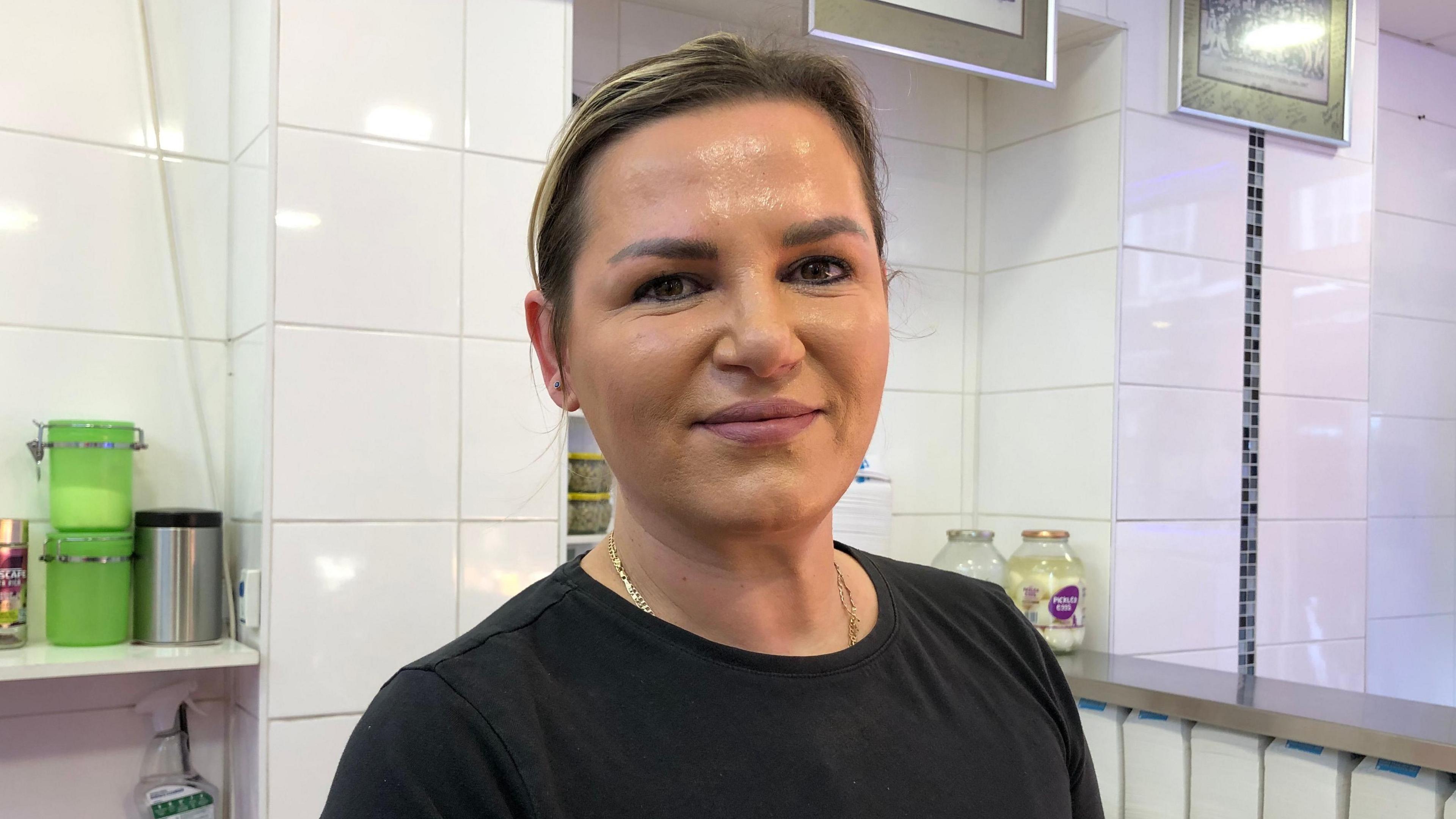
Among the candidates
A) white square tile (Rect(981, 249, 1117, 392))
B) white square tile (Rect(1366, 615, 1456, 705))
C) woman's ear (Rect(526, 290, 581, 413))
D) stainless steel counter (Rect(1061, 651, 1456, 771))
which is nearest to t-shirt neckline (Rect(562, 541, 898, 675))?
woman's ear (Rect(526, 290, 581, 413))

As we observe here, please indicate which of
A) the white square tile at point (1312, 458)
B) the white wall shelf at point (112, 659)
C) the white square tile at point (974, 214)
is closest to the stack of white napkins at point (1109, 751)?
the white square tile at point (1312, 458)

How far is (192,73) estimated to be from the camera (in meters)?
1.88

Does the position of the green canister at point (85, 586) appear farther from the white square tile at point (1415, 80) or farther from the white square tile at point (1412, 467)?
the white square tile at point (1415, 80)

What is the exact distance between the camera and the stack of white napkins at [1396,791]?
58.4 inches

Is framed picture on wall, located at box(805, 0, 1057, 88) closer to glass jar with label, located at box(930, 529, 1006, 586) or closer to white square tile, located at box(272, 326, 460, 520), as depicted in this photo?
white square tile, located at box(272, 326, 460, 520)

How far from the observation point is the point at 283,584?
1.63 metres

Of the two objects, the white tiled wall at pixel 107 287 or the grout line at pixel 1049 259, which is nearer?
the white tiled wall at pixel 107 287

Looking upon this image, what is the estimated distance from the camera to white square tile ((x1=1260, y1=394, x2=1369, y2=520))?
244 centimetres

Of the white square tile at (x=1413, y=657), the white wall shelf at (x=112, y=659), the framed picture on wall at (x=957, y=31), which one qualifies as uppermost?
the framed picture on wall at (x=957, y=31)

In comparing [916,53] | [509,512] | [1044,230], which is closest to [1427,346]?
[1044,230]

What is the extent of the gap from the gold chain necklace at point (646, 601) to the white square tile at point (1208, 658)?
159 cm

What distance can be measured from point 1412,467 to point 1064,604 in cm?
142

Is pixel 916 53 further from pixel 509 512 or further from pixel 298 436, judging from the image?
pixel 298 436

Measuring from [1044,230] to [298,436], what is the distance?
63.1 inches
